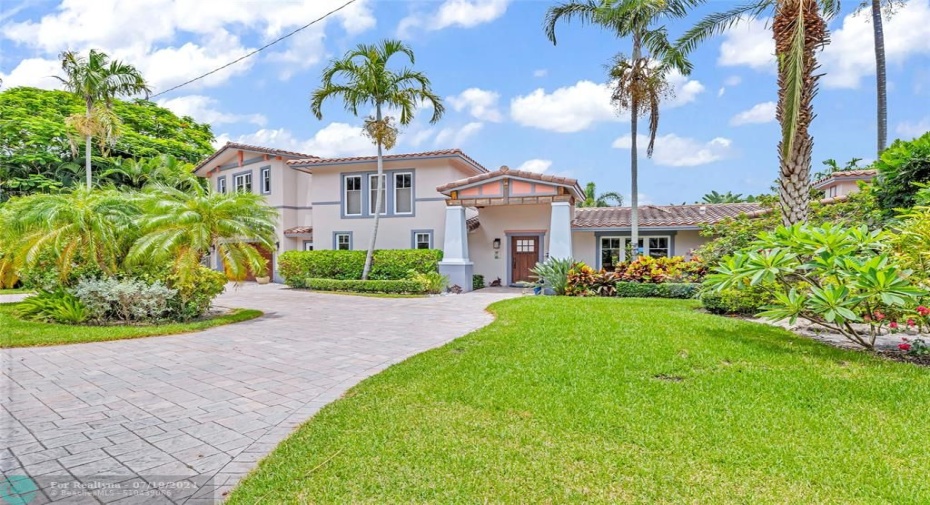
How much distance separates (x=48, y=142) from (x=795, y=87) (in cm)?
3903

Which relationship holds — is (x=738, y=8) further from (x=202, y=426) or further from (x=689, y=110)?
(x=202, y=426)

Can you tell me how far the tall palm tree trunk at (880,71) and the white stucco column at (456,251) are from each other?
1315 centimetres

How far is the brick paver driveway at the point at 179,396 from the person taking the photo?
11.4 ft

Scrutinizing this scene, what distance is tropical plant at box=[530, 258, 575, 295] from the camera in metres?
15.0

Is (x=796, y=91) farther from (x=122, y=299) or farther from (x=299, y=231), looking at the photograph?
(x=299, y=231)

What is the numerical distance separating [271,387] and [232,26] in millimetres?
9727

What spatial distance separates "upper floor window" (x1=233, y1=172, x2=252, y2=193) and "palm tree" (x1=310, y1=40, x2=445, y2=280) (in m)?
8.02

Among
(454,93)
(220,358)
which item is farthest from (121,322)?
(454,93)

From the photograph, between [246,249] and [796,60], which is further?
[246,249]

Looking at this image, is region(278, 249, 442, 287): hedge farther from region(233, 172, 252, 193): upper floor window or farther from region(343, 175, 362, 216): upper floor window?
region(233, 172, 252, 193): upper floor window

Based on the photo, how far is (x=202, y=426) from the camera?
4270 millimetres

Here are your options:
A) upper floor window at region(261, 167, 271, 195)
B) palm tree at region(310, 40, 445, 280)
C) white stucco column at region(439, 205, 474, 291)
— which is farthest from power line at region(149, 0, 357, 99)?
upper floor window at region(261, 167, 271, 195)

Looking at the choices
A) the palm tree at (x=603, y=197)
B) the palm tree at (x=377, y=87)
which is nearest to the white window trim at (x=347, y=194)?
the palm tree at (x=377, y=87)

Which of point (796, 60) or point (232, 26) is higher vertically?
point (232, 26)
